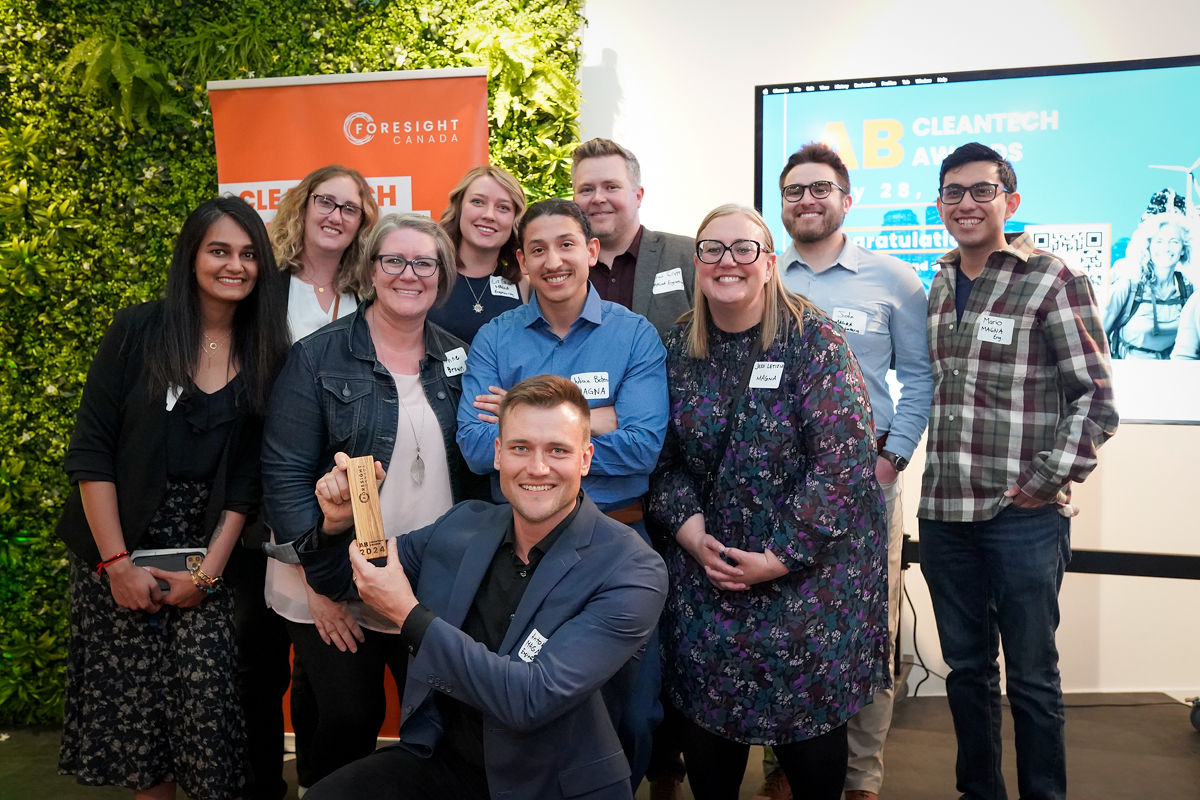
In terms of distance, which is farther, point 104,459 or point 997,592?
point 997,592

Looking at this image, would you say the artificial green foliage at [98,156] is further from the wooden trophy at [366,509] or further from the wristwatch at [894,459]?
the wooden trophy at [366,509]

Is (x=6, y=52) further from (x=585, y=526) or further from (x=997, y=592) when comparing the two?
(x=997, y=592)

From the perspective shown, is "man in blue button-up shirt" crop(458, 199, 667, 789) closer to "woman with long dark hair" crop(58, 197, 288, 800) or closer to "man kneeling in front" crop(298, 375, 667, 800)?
"man kneeling in front" crop(298, 375, 667, 800)

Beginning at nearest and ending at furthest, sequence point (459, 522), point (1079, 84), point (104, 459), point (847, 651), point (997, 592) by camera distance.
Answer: point (459, 522)
point (847, 651)
point (104, 459)
point (997, 592)
point (1079, 84)

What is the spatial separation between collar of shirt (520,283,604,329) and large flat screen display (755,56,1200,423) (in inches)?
67.2

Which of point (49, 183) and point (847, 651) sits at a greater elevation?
point (49, 183)

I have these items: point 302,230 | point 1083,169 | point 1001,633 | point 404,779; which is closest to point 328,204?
point 302,230

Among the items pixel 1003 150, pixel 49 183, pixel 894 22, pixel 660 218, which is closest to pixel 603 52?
pixel 660 218

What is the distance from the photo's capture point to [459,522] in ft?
6.98

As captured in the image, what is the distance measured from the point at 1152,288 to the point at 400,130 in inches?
121

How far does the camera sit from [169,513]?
2.58 metres

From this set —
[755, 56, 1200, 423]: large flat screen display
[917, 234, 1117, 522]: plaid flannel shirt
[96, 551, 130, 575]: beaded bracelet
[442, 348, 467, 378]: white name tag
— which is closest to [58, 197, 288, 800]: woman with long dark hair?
[96, 551, 130, 575]: beaded bracelet

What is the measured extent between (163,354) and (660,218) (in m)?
2.48

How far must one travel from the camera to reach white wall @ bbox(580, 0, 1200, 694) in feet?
13.7
